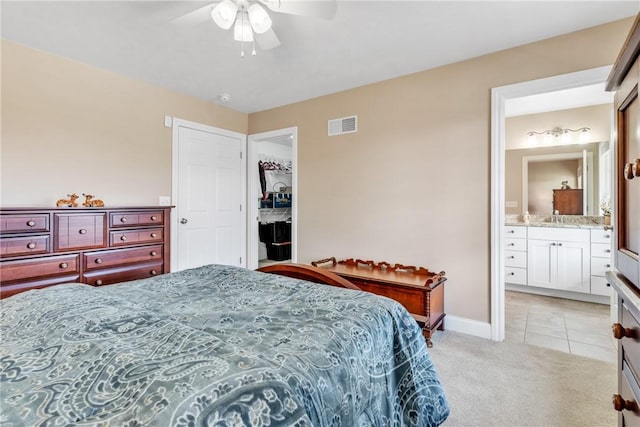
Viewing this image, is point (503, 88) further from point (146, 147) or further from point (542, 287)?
point (146, 147)

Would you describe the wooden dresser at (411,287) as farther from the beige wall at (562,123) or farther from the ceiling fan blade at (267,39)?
the beige wall at (562,123)

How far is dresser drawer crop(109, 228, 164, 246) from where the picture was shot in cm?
266

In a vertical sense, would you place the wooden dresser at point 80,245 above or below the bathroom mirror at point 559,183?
below

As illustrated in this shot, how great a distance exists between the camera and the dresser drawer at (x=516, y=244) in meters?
4.10

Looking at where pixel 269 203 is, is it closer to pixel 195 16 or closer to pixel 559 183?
pixel 195 16

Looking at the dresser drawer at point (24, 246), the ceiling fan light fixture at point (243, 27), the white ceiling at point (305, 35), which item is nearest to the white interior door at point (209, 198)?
the white ceiling at point (305, 35)

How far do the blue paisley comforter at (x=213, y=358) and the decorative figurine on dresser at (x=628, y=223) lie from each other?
68 centimetres

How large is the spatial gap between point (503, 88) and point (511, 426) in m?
2.50

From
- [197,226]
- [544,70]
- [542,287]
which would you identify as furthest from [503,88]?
[197,226]

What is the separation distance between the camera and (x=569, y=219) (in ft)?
13.8

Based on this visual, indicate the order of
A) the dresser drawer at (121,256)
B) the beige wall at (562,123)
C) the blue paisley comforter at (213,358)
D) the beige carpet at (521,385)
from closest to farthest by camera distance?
the blue paisley comforter at (213,358), the beige carpet at (521,385), the dresser drawer at (121,256), the beige wall at (562,123)

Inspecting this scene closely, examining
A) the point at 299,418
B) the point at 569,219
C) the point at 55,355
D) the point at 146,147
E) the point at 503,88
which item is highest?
the point at 503,88

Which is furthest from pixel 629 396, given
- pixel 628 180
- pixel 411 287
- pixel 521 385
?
pixel 411 287

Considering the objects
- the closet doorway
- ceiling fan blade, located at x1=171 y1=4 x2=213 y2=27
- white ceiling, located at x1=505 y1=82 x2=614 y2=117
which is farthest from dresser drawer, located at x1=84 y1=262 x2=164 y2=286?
white ceiling, located at x1=505 y1=82 x2=614 y2=117
